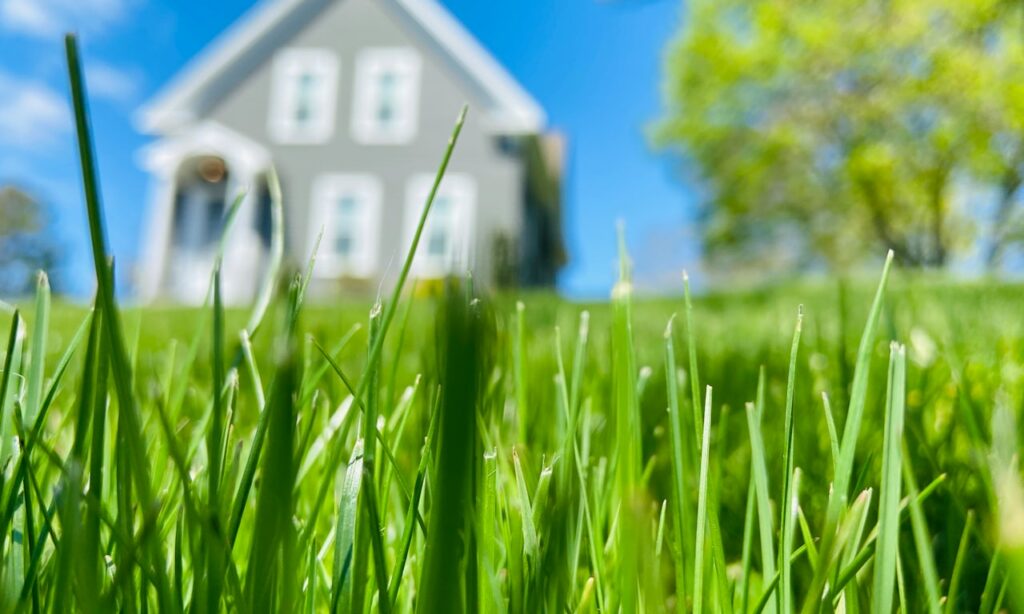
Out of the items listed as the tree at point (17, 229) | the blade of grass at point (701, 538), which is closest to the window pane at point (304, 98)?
the blade of grass at point (701, 538)

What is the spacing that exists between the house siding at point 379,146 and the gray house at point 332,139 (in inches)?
1.0

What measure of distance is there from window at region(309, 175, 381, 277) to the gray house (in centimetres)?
2

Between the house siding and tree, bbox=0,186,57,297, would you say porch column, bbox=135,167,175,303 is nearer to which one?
the house siding

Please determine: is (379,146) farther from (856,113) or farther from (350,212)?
(856,113)

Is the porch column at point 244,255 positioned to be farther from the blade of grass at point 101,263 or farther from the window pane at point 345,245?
the blade of grass at point 101,263

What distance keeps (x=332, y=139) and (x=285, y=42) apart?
2.58 meters

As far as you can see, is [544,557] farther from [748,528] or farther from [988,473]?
[988,473]

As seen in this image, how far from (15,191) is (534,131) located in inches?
1587

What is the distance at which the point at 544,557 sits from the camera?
0.32 m

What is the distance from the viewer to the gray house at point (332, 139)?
45.8 ft

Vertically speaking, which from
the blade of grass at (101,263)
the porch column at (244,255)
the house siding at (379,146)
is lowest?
the blade of grass at (101,263)

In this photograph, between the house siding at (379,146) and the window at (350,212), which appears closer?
the house siding at (379,146)

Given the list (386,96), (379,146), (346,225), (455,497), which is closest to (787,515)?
(455,497)

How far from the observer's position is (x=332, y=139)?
14523 mm
